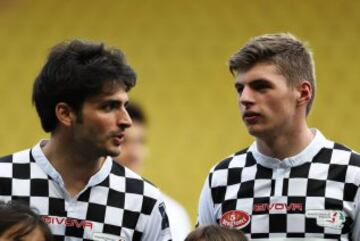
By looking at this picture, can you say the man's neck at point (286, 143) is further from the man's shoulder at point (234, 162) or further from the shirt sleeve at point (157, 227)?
the shirt sleeve at point (157, 227)

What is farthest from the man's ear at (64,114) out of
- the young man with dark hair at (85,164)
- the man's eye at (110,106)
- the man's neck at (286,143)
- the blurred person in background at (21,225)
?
the man's neck at (286,143)

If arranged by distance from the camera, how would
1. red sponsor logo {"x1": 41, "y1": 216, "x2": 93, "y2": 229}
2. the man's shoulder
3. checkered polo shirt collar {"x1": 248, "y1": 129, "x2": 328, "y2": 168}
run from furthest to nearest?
the man's shoulder
checkered polo shirt collar {"x1": 248, "y1": 129, "x2": 328, "y2": 168}
red sponsor logo {"x1": 41, "y1": 216, "x2": 93, "y2": 229}

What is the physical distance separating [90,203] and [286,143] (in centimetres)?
63

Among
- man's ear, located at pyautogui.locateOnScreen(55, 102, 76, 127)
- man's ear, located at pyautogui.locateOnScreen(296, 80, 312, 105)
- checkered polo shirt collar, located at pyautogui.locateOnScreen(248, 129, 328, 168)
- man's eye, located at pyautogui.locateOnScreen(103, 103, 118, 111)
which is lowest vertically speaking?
checkered polo shirt collar, located at pyautogui.locateOnScreen(248, 129, 328, 168)

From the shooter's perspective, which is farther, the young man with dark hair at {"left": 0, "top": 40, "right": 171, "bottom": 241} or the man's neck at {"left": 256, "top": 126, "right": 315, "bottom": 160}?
the man's neck at {"left": 256, "top": 126, "right": 315, "bottom": 160}

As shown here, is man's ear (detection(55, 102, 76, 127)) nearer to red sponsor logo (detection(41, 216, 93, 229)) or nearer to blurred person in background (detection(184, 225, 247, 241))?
red sponsor logo (detection(41, 216, 93, 229))

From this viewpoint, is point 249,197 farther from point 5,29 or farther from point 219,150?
point 5,29

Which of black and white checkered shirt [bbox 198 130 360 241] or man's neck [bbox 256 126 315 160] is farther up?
man's neck [bbox 256 126 315 160]

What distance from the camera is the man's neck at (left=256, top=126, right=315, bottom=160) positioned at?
346cm

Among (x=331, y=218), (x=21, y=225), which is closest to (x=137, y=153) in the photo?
(x=331, y=218)

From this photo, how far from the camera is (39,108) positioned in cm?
350

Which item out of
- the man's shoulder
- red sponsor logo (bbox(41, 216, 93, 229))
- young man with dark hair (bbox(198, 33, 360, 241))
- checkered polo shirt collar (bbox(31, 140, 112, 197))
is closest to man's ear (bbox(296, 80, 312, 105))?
young man with dark hair (bbox(198, 33, 360, 241))

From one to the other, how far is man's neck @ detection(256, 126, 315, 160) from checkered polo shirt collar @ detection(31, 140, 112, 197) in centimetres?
50

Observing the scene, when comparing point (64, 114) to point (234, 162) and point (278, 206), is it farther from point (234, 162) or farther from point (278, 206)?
point (278, 206)
